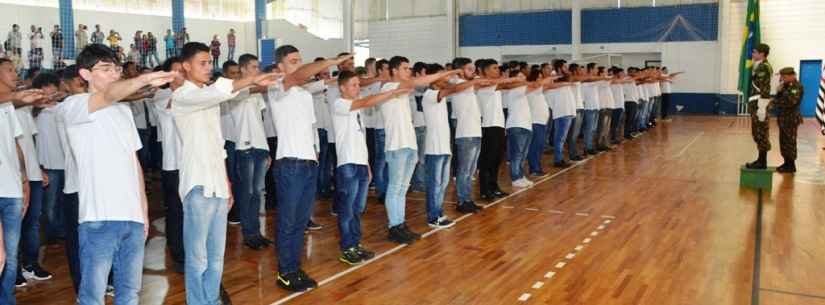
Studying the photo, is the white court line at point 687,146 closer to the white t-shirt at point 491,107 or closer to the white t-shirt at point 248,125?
the white t-shirt at point 491,107

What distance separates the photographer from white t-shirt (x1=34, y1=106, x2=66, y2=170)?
213 inches

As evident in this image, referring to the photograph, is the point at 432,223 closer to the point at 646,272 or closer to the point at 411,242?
the point at 411,242

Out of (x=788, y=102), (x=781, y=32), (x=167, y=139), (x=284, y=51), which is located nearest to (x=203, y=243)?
(x=167, y=139)

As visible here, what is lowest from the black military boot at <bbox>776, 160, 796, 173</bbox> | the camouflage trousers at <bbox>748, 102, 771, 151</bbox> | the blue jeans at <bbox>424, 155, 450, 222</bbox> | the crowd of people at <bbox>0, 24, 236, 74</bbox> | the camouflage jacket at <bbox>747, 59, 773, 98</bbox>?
the black military boot at <bbox>776, 160, 796, 173</bbox>

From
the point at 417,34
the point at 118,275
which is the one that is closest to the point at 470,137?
the point at 118,275

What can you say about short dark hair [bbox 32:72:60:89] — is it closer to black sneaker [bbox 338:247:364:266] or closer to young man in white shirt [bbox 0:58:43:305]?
young man in white shirt [bbox 0:58:43:305]

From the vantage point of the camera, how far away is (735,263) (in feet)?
16.7

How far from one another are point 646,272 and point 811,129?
14.2 metres

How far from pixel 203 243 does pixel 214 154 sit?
19.2 inches

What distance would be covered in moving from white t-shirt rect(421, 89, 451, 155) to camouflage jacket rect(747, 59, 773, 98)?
471 centimetres

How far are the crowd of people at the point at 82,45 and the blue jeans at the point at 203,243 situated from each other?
11127mm

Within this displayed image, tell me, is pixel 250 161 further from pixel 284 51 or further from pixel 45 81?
pixel 45 81

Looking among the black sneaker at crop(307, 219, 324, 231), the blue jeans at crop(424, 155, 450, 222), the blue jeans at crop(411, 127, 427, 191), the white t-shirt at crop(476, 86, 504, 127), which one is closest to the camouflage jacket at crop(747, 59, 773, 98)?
the white t-shirt at crop(476, 86, 504, 127)

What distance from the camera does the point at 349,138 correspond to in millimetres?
5012
